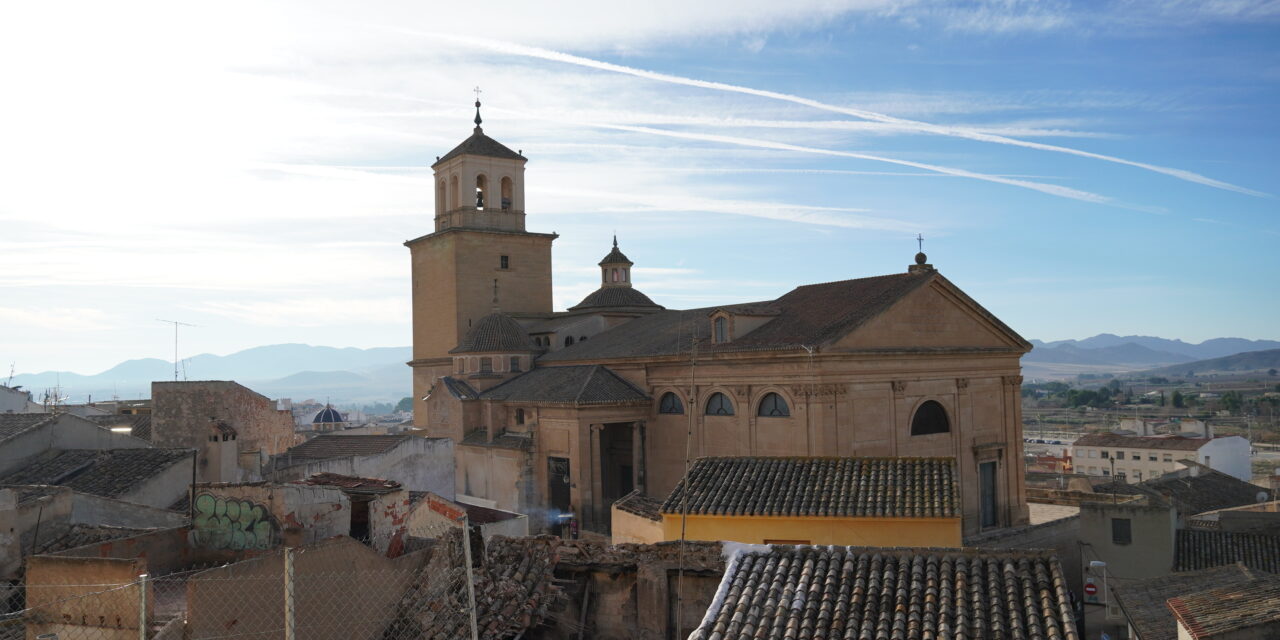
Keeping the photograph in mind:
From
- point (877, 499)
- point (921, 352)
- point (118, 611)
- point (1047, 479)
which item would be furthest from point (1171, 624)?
point (1047, 479)

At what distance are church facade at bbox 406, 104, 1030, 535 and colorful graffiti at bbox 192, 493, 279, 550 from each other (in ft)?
37.2

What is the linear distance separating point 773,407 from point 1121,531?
9864 millimetres

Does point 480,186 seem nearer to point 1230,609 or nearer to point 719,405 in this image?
point 719,405

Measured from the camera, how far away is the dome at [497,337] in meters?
38.5

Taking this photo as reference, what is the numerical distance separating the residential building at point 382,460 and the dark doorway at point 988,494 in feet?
53.7

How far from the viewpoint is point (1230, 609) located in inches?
576

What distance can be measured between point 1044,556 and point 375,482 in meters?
9.59

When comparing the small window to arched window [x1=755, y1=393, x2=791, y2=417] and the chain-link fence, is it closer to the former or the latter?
arched window [x1=755, y1=393, x2=791, y2=417]

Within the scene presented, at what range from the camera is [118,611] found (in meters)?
10.3

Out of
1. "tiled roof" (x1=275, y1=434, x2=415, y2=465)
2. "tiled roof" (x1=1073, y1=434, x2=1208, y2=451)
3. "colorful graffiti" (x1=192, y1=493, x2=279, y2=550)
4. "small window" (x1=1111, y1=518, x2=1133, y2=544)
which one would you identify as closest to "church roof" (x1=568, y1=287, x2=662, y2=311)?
"tiled roof" (x1=275, y1=434, x2=415, y2=465)

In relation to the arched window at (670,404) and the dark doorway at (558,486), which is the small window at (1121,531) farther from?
the dark doorway at (558,486)

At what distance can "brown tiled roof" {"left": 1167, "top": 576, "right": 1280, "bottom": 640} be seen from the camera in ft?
44.5

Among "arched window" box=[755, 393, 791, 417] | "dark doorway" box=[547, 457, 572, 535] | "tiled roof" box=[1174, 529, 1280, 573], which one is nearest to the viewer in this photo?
"tiled roof" box=[1174, 529, 1280, 573]

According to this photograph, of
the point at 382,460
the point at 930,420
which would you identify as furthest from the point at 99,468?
the point at 930,420
